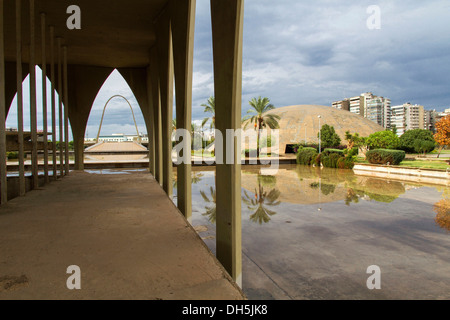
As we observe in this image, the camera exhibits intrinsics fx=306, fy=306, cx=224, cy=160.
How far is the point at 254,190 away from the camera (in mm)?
16031

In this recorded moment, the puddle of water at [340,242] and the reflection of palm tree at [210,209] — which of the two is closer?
the puddle of water at [340,242]

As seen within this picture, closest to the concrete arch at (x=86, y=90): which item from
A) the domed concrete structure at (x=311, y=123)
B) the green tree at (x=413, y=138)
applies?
the green tree at (x=413, y=138)

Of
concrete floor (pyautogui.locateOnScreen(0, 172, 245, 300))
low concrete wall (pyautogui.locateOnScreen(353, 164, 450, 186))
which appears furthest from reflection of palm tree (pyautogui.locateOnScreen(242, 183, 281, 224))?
low concrete wall (pyautogui.locateOnScreen(353, 164, 450, 186))

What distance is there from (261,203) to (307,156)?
2288 cm

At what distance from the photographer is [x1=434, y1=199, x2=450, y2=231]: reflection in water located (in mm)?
9155

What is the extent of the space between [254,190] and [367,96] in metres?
142

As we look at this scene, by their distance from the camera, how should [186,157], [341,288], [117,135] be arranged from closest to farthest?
[341,288]
[186,157]
[117,135]

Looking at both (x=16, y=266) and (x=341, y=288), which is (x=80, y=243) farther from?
(x=341, y=288)

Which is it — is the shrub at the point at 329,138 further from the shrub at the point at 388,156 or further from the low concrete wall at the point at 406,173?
the low concrete wall at the point at 406,173

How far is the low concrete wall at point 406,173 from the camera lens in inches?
707

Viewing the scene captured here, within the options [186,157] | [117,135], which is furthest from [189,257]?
[117,135]

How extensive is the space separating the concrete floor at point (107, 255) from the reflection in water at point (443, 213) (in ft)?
26.4

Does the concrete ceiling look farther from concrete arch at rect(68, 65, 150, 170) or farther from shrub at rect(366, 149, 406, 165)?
shrub at rect(366, 149, 406, 165)

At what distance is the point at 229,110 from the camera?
4.12 metres
